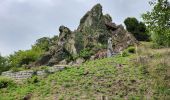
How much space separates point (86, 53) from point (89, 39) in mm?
3125

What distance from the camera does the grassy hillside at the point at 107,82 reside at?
25.8 meters

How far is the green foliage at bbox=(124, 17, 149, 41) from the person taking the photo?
49.0 metres

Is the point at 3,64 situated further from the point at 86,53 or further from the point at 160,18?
the point at 160,18

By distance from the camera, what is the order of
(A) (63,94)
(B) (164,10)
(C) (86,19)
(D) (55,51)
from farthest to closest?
(C) (86,19) < (D) (55,51) < (A) (63,94) < (B) (164,10)

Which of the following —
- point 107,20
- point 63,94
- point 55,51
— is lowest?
point 63,94

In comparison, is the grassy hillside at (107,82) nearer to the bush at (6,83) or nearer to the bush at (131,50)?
the bush at (6,83)

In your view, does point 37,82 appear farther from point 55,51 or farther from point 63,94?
point 55,51

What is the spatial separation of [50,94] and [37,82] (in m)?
3.83

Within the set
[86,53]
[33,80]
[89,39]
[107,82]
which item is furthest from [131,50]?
[107,82]

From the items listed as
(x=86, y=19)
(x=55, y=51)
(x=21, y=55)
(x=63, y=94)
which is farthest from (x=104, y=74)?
(x=21, y=55)

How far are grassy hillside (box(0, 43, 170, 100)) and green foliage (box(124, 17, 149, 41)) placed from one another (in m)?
15.9

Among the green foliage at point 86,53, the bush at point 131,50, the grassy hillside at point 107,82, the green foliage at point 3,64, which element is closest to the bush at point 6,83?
the grassy hillside at point 107,82

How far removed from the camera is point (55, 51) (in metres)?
39.6

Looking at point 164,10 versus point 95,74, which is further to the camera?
point 95,74
